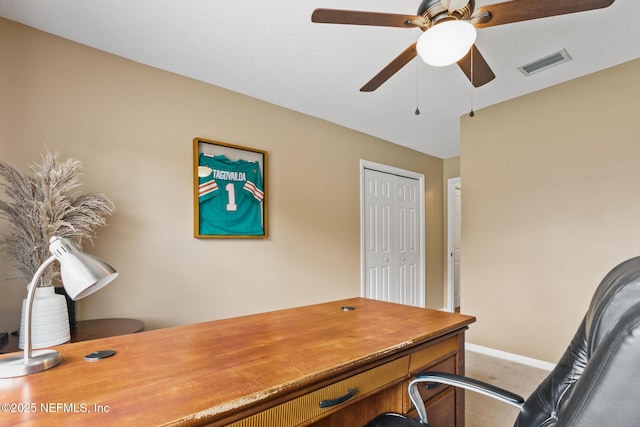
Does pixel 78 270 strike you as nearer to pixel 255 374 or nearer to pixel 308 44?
pixel 255 374

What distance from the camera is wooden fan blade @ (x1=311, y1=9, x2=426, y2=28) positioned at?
139 centimetres

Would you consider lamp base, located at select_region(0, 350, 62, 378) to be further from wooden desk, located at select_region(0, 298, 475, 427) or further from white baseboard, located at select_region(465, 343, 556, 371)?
white baseboard, located at select_region(465, 343, 556, 371)

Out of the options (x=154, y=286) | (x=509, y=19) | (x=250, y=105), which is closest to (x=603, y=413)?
(x=509, y=19)

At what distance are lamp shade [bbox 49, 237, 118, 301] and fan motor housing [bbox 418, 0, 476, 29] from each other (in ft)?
5.04

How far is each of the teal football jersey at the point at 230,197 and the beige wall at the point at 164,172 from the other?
0.11 metres

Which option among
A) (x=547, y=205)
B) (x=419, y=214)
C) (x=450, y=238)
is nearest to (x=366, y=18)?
(x=547, y=205)

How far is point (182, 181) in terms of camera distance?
255 cm

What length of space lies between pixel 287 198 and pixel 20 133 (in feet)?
6.42

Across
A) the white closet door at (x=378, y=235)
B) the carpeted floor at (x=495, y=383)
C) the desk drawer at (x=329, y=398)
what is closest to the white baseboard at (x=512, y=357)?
the carpeted floor at (x=495, y=383)

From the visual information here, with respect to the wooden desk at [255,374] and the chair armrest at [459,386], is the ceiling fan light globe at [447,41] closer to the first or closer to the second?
the wooden desk at [255,374]

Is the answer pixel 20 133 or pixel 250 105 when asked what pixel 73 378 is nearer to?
pixel 20 133

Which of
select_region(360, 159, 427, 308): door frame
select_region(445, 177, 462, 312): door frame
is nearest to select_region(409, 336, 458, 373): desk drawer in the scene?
select_region(360, 159, 427, 308): door frame

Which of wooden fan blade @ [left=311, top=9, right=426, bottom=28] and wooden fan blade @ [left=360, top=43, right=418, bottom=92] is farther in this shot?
wooden fan blade @ [left=360, top=43, right=418, bottom=92]

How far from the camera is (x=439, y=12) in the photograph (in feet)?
4.56
